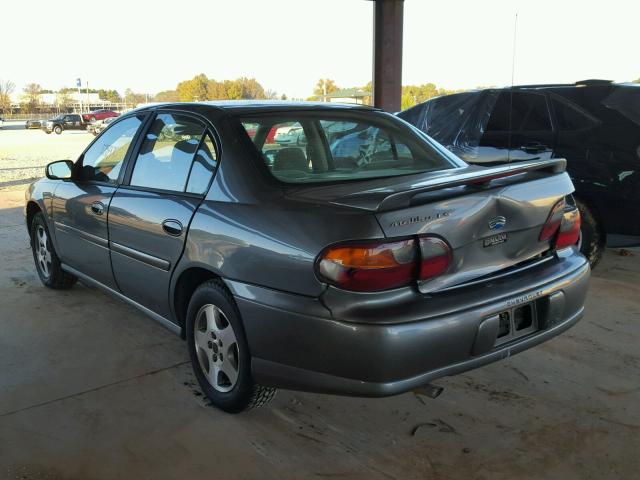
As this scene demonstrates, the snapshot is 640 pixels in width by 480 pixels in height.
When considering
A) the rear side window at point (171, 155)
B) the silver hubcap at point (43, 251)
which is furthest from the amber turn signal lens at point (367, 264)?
the silver hubcap at point (43, 251)

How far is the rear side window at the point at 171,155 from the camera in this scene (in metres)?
3.06

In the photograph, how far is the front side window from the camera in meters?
3.74

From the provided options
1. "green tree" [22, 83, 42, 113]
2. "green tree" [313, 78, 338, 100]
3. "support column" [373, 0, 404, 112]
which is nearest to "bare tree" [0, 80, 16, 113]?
"green tree" [22, 83, 42, 113]

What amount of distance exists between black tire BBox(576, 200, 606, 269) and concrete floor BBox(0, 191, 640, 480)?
4.20 feet

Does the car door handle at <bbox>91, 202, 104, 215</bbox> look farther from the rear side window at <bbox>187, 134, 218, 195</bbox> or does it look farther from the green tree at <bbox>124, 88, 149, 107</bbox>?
the green tree at <bbox>124, 88, 149, 107</bbox>

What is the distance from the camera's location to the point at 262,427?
284cm

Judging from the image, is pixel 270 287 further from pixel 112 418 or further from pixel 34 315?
pixel 34 315

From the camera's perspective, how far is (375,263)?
7.23 feet

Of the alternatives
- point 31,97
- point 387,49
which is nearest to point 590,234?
point 387,49

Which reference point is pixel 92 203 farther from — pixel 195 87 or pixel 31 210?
pixel 195 87

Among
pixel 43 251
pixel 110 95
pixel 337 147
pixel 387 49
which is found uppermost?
pixel 110 95

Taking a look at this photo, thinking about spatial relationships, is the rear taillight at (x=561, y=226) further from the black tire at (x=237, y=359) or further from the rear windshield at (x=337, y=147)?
the black tire at (x=237, y=359)

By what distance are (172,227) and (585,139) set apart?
3824 millimetres

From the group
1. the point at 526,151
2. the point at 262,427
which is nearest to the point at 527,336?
the point at 262,427
